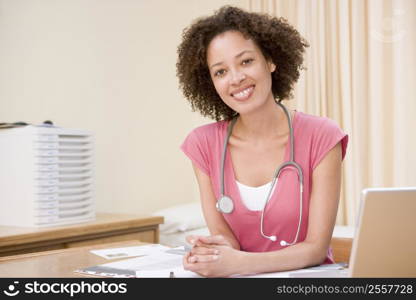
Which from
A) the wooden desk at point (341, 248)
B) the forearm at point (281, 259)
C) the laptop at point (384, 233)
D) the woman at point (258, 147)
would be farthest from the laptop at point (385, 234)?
the wooden desk at point (341, 248)

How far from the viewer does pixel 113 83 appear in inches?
115

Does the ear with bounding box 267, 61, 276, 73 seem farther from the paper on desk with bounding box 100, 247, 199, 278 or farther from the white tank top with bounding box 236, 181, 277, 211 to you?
the paper on desk with bounding box 100, 247, 199, 278

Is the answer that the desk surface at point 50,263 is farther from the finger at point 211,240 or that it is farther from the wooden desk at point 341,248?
the wooden desk at point 341,248

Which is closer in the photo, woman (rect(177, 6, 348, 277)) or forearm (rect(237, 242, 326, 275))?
forearm (rect(237, 242, 326, 275))

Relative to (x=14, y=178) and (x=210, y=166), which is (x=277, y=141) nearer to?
(x=210, y=166)

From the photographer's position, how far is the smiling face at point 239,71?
1.56 m

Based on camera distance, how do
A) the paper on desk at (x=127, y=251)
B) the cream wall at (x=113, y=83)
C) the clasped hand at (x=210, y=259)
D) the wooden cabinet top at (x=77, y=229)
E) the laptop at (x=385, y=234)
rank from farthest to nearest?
the cream wall at (x=113, y=83)
the wooden cabinet top at (x=77, y=229)
the paper on desk at (x=127, y=251)
the clasped hand at (x=210, y=259)
the laptop at (x=385, y=234)

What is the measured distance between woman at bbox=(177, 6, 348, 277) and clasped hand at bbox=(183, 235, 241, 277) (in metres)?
0.26

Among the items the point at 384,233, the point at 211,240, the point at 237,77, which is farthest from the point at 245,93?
the point at 384,233

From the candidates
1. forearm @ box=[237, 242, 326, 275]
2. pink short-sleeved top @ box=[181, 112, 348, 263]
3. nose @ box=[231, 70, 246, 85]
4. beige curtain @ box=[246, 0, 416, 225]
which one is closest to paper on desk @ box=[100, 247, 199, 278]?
forearm @ box=[237, 242, 326, 275]

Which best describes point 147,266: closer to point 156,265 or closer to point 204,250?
point 156,265

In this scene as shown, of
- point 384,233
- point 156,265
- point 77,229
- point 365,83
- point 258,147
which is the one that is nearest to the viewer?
point 384,233

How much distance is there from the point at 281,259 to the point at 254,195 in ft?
1.11

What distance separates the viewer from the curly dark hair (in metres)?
1.62
